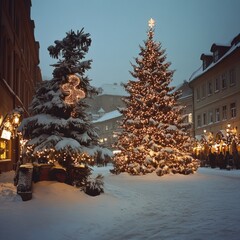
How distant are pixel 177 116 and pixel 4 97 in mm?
10533

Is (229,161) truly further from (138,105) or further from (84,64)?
(84,64)

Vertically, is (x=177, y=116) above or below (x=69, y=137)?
above

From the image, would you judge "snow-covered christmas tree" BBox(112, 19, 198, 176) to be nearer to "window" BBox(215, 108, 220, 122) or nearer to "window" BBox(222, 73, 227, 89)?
"window" BBox(222, 73, 227, 89)

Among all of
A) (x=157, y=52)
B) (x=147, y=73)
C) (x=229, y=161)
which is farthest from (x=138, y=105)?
(x=229, y=161)

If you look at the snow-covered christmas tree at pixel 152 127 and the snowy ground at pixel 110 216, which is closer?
the snowy ground at pixel 110 216

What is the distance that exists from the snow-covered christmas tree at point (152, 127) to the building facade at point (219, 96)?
10909 millimetres

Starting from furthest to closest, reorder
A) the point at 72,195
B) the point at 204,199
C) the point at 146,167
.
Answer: the point at 146,167, the point at 204,199, the point at 72,195

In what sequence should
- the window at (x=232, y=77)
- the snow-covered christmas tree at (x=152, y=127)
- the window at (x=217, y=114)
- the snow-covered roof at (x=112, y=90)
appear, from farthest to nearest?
the snow-covered roof at (x=112, y=90) < the window at (x=217, y=114) < the window at (x=232, y=77) < the snow-covered christmas tree at (x=152, y=127)

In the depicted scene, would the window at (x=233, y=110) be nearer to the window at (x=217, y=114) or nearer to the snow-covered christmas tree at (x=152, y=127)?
the window at (x=217, y=114)

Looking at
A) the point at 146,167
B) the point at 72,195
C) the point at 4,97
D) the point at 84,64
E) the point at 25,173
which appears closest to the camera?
the point at 25,173

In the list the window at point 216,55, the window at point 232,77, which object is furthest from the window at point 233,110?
the window at point 216,55

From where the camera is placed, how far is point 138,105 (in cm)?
2556

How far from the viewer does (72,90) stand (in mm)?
14023

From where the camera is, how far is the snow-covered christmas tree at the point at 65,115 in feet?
44.8
